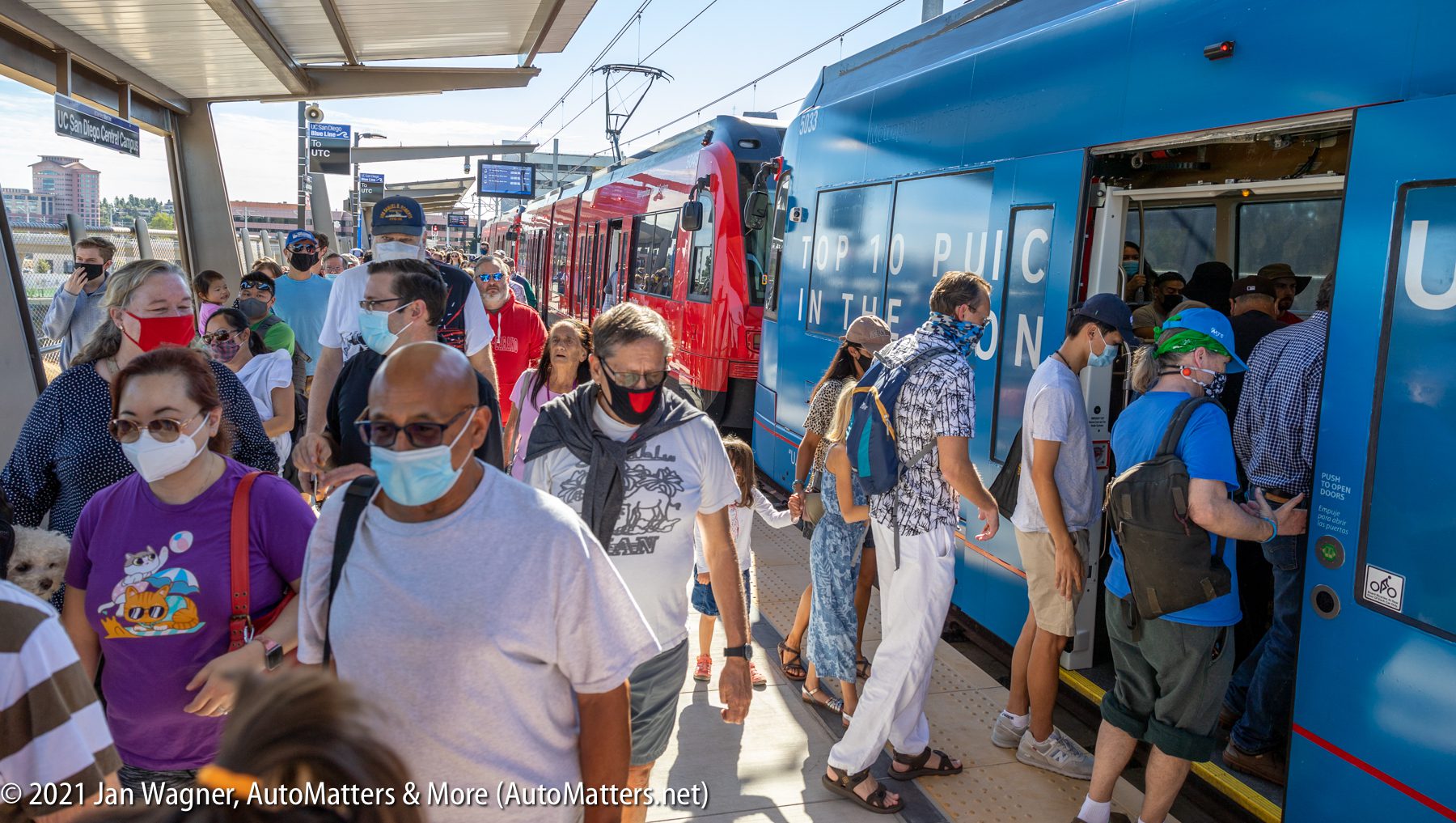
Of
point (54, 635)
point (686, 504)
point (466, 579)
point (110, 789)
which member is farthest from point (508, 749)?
point (686, 504)

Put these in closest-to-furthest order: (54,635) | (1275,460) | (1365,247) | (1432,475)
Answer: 1. (54,635)
2. (1432,475)
3. (1365,247)
4. (1275,460)

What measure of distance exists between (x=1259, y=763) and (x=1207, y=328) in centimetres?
200

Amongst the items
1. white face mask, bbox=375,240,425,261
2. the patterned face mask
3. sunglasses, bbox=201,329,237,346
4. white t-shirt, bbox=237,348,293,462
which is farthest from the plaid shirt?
sunglasses, bbox=201,329,237,346

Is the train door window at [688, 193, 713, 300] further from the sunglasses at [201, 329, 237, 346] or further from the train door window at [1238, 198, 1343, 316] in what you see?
the sunglasses at [201, 329, 237, 346]

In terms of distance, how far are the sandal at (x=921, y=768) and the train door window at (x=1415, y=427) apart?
1.79 metres

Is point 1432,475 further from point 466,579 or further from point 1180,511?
point 466,579

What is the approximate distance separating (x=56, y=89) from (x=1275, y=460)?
876cm

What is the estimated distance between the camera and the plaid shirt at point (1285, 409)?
4004 mm

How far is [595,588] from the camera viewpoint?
75.5 inches

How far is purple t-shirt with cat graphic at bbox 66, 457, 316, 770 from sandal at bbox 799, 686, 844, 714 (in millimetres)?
2914

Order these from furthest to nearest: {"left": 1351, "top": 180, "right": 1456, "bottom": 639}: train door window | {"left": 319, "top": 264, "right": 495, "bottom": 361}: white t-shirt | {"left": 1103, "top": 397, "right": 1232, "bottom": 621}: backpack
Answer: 1. {"left": 319, "top": 264, "right": 495, "bottom": 361}: white t-shirt
2. {"left": 1103, "top": 397, "right": 1232, "bottom": 621}: backpack
3. {"left": 1351, "top": 180, "right": 1456, "bottom": 639}: train door window

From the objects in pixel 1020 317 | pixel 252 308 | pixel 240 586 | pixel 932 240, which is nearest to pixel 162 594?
pixel 240 586

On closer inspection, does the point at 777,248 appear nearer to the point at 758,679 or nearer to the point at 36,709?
the point at 758,679

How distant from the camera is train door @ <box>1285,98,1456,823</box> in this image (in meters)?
2.80
